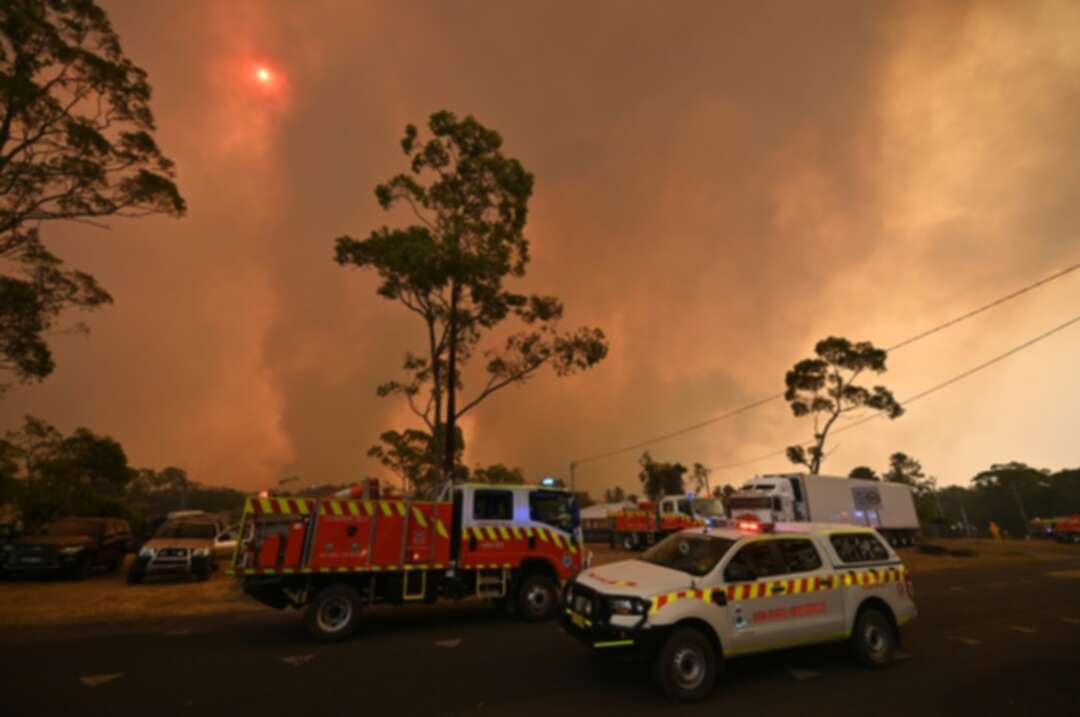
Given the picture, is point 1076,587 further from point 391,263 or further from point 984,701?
point 391,263

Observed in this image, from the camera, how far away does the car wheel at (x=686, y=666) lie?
16.8 feet

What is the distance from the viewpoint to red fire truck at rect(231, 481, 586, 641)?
7539 mm

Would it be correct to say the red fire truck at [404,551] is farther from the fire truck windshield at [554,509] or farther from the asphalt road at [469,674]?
the asphalt road at [469,674]

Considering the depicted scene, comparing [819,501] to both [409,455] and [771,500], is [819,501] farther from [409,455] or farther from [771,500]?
[409,455]

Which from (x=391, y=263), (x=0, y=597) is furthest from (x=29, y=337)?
(x=391, y=263)

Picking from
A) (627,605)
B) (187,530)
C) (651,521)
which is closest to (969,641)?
(627,605)

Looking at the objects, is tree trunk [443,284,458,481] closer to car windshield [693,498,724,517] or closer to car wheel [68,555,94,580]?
car wheel [68,555,94,580]

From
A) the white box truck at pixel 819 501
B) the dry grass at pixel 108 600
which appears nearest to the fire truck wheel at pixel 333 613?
the dry grass at pixel 108 600

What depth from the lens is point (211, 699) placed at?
5254mm

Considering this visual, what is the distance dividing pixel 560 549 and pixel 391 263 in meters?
11.6

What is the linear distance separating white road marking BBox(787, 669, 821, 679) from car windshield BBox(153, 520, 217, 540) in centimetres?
1635

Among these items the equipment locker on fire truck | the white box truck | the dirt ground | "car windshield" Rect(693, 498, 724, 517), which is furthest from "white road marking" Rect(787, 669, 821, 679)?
"car windshield" Rect(693, 498, 724, 517)

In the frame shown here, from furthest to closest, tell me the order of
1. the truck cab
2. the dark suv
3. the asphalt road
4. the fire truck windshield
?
the truck cab
the dark suv
the fire truck windshield
the asphalt road

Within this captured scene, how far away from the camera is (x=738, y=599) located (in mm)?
5660
